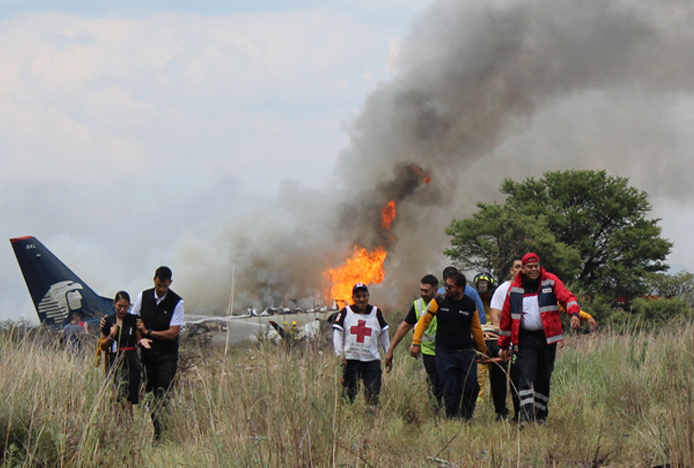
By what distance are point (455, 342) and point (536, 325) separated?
89 centimetres

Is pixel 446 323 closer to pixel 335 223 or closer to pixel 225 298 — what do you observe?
pixel 335 223

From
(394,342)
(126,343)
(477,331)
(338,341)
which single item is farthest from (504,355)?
(126,343)

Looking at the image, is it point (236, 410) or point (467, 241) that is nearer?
point (236, 410)

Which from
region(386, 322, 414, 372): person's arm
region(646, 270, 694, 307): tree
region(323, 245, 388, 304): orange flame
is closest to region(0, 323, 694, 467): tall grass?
region(386, 322, 414, 372): person's arm

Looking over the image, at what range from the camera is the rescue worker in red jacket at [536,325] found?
6.61 meters

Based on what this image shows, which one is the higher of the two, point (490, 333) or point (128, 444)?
point (490, 333)

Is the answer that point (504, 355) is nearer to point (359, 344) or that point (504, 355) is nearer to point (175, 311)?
point (359, 344)

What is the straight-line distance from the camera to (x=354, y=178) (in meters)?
42.8

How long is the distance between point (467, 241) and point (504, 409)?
3486 cm

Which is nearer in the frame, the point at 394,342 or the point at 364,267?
the point at 394,342

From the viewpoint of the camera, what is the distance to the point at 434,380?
789 centimetres

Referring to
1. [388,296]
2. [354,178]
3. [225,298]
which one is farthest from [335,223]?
[225,298]

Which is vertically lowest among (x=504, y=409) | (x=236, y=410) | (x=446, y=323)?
(x=504, y=409)

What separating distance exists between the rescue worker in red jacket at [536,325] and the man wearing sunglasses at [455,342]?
0.48 metres
